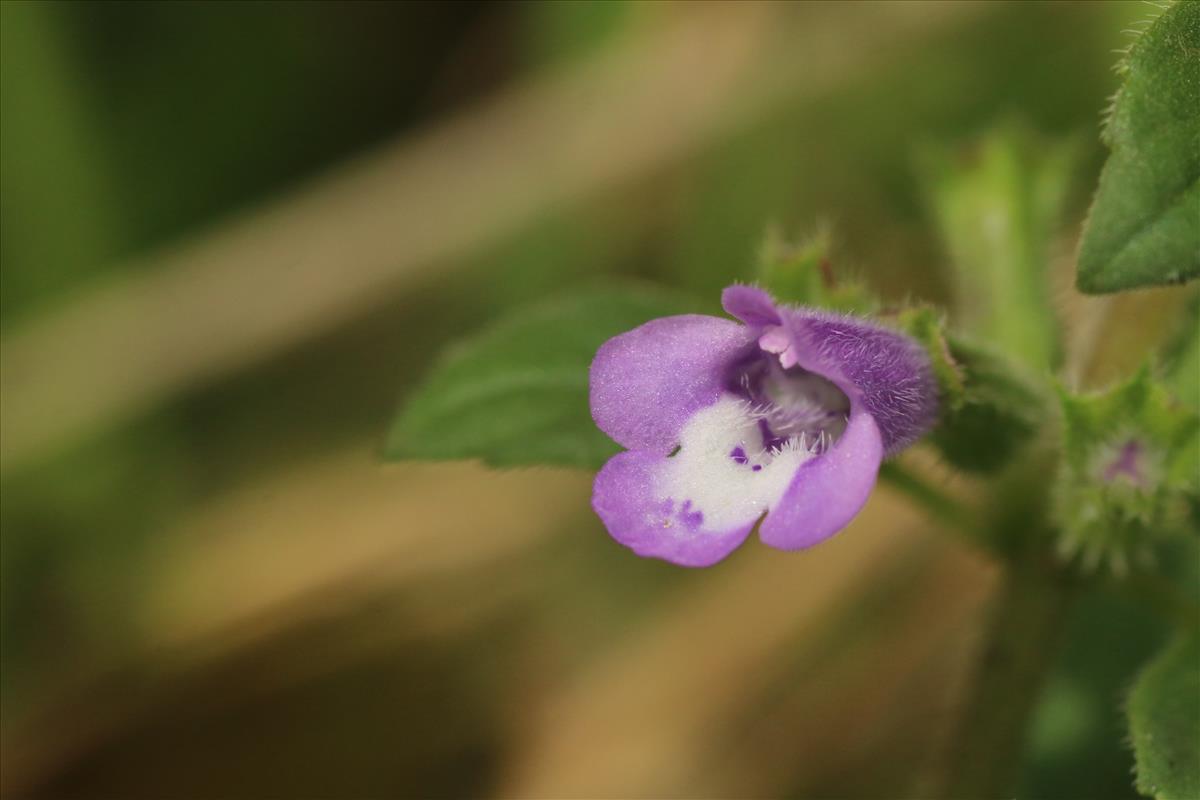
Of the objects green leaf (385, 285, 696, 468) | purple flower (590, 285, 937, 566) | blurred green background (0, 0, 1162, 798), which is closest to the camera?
purple flower (590, 285, 937, 566)

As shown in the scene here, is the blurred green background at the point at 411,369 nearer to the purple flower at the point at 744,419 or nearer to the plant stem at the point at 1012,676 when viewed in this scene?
the plant stem at the point at 1012,676

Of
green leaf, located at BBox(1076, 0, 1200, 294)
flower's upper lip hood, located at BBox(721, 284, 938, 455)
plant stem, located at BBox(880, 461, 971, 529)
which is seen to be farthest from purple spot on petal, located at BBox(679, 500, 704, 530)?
plant stem, located at BBox(880, 461, 971, 529)

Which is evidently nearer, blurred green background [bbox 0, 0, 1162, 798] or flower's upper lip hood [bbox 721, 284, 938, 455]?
flower's upper lip hood [bbox 721, 284, 938, 455]

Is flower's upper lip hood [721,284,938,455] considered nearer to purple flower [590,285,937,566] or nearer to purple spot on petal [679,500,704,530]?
purple flower [590,285,937,566]

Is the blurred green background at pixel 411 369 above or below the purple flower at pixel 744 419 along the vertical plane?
above

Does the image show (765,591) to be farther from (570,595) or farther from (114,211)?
(114,211)

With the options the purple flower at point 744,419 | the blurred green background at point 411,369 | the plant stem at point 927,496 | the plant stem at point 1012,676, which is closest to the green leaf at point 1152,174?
the purple flower at point 744,419

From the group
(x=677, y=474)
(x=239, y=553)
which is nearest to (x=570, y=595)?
(x=239, y=553)
